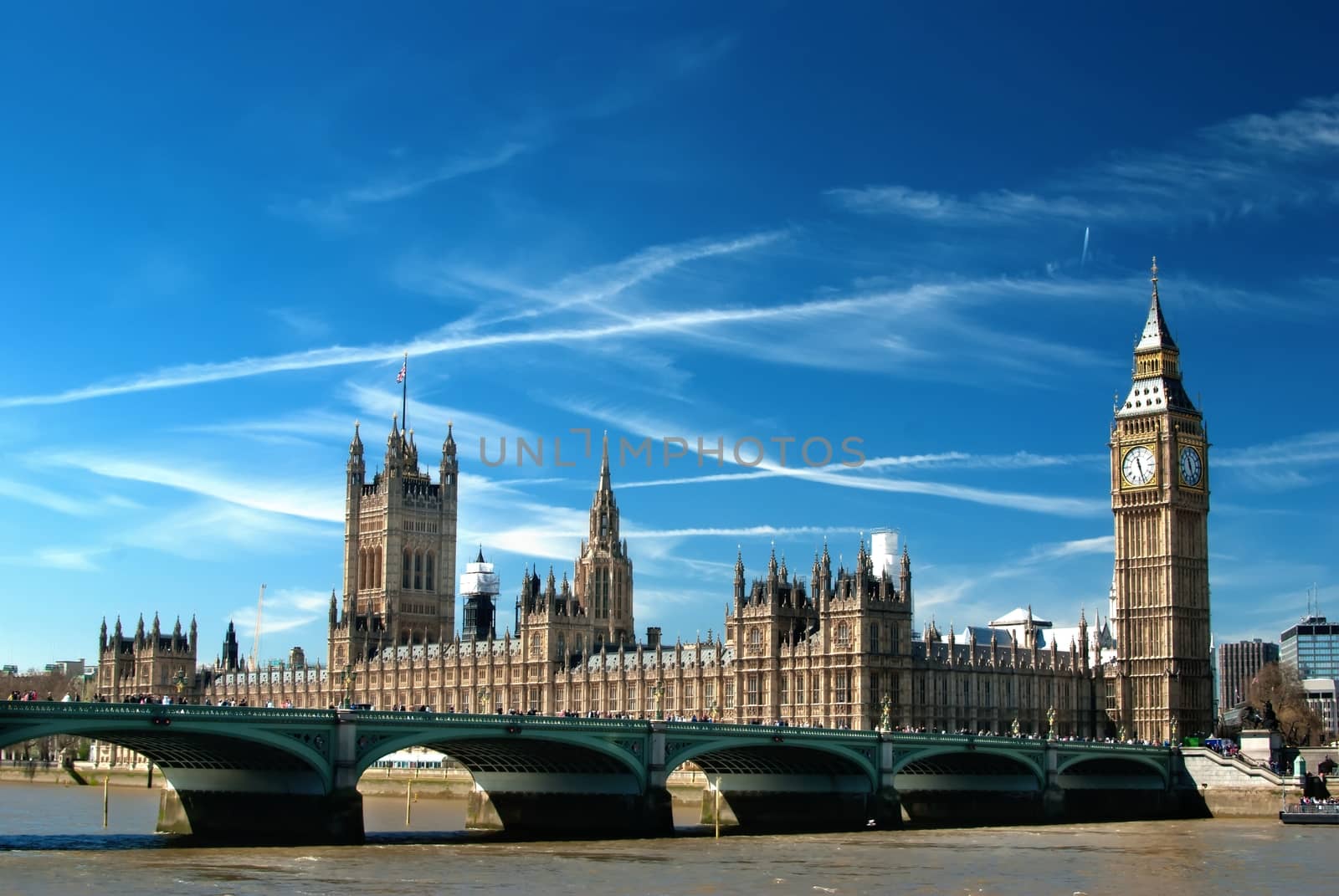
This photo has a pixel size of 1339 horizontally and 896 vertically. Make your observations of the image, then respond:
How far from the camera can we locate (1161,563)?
472ft

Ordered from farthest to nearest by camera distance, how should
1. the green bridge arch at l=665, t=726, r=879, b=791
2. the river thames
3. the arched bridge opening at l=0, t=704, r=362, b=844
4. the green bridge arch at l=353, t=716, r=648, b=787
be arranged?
the green bridge arch at l=665, t=726, r=879, b=791, the green bridge arch at l=353, t=716, r=648, b=787, the arched bridge opening at l=0, t=704, r=362, b=844, the river thames

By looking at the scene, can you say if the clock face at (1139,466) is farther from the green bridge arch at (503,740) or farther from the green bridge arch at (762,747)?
the green bridge arch at (503,740)

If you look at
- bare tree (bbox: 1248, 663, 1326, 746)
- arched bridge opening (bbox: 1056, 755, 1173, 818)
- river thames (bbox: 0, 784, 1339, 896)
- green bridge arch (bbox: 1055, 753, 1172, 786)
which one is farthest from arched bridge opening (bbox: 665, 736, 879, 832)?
bare tree (bbox: 1248, 663, 1326, 746)

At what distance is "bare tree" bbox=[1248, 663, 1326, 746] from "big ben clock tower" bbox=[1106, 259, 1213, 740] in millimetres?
15141

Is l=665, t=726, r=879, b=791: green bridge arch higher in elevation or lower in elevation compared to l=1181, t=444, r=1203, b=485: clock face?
lower

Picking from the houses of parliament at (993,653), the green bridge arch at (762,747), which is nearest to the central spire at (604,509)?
the houses of parliament at (993,653)

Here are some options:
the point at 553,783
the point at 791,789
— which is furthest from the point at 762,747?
the point at 553,783

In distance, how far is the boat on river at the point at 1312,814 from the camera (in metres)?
104

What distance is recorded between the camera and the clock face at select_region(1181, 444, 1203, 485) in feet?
477

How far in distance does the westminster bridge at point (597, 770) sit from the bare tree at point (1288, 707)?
48109mm

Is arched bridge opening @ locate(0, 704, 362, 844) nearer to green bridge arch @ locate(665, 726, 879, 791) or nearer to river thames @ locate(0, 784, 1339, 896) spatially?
river thames @ locate(0, 784, 1339, 896)

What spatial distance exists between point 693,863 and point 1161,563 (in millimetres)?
80790

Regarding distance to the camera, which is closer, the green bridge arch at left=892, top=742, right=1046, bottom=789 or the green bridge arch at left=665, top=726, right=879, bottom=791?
the green bridge arch at left=665, top=726, right=879, bottom=791

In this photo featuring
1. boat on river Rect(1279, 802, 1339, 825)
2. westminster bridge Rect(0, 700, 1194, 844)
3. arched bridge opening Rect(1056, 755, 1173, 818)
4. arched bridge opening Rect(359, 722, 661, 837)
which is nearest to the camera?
westminster bridge Rect(0, 700, 1194, 844)
